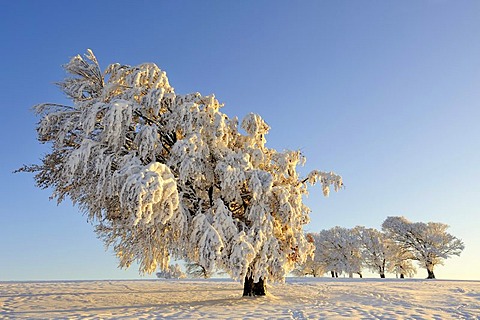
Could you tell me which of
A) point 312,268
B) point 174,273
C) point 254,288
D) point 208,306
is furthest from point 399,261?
point 208,306

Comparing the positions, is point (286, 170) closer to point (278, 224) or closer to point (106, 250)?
point (278, 224)

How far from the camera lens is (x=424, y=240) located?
39.8 meters

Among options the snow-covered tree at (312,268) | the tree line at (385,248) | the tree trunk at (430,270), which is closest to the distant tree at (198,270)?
the tree line at (385,248)

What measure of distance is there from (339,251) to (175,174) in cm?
3915

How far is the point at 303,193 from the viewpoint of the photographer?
1741cm

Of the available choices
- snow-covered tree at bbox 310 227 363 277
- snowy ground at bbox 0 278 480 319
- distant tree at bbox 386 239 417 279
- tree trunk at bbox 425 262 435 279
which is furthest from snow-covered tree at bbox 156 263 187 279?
snowy ground at bbox 0 278 480 319

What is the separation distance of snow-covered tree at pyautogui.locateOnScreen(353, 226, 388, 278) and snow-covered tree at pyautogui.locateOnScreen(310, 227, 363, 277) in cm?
77

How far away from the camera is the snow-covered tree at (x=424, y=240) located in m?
38.4

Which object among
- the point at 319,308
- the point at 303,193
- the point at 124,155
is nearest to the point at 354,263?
the point at 303,193

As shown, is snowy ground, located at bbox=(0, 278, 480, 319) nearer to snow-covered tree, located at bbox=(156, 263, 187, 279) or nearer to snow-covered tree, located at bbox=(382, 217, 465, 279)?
snow-covered tree, located at bbox=(382, 217, 465, 279)

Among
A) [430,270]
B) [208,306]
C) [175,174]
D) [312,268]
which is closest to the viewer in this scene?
[208,306]

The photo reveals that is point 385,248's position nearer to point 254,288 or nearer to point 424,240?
point 424,240

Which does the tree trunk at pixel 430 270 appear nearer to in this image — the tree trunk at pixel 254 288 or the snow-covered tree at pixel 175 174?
the snow-covered tree at pixel 175 174

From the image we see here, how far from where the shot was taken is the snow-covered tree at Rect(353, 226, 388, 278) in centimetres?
4597
